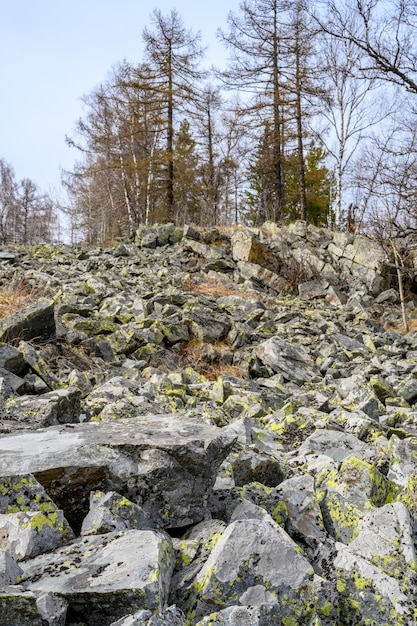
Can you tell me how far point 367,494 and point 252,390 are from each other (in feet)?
11.6

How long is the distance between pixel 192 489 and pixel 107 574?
2.38ft

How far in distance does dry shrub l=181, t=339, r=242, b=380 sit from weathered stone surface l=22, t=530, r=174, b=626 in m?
5.54

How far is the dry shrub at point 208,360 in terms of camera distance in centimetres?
752

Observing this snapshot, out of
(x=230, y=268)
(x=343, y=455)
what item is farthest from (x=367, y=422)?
(x=230, y=268)

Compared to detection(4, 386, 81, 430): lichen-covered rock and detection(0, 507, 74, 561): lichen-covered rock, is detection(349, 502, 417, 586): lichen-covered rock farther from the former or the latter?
detection(4, 386, 81, 430): lichen-covered rock

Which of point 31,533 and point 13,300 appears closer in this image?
point 31,533

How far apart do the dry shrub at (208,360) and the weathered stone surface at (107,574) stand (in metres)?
5.54

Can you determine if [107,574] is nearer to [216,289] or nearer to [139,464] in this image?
[139,464]

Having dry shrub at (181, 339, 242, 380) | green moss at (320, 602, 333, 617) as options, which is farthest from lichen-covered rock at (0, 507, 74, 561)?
dry shrub at (181, 339, 242, 380)

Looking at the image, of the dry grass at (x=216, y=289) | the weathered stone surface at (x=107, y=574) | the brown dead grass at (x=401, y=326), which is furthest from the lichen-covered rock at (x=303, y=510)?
the brown dead grass at (x=401, y=326)

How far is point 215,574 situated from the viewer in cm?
175

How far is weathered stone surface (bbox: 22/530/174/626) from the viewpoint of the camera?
A: 5.10 feet

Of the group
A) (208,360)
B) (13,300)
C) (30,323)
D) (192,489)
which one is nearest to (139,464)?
(192,489)

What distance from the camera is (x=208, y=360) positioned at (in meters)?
7.93
